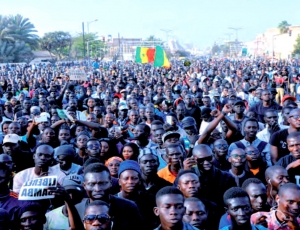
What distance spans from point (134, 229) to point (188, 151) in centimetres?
267

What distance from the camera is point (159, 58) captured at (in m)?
17.8

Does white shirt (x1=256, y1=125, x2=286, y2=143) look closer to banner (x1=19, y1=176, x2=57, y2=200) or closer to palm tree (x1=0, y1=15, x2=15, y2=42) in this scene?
banner (x1=19, y1=176, x2=57, y2=200)

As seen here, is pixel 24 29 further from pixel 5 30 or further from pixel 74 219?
pixel 74 219

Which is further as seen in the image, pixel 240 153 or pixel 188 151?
pixel 188 151

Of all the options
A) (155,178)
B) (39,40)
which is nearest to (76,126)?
(155,178)

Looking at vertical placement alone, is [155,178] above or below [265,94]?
below

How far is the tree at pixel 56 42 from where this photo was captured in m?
66.0

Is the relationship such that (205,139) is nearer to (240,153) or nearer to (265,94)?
(240,153)

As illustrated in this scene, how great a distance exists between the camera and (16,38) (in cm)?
5794

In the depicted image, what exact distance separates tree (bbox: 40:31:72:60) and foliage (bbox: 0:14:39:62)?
1.94 m

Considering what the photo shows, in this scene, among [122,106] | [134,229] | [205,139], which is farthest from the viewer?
[122,106]

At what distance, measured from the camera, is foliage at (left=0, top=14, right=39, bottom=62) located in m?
54.0

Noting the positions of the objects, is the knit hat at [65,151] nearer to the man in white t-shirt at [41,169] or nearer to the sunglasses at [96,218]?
the man in white t-shirt at [41,169]

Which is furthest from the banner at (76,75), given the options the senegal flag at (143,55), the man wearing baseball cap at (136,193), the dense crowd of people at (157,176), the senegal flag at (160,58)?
the man wearing baseball cap at (136,193)
